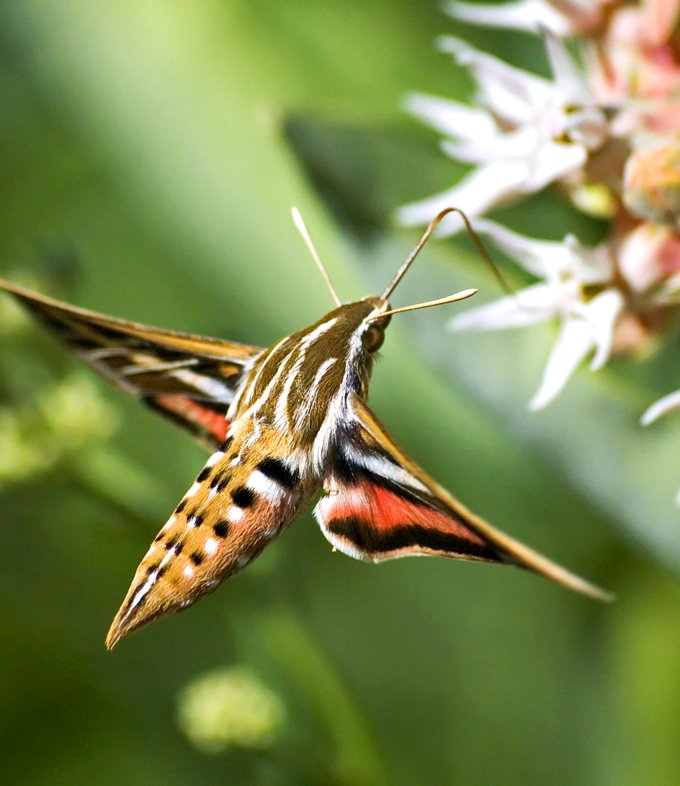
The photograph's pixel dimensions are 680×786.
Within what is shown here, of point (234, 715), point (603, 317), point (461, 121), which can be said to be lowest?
point (234, 715)

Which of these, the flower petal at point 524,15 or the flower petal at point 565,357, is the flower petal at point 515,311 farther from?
the flower petal at point 524,15

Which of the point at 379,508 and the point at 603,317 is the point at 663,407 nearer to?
the point at 603,317

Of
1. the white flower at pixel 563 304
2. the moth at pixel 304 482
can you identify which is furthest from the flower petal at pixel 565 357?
the moth at pixel 304 482

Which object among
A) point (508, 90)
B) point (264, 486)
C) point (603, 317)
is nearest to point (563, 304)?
point (603, 317)

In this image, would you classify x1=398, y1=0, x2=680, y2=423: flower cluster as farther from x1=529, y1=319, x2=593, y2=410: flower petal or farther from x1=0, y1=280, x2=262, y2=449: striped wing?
x1=0, y1=280, x2=262, y2=449: striped wing

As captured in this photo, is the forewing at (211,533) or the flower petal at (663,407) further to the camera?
the flower petal at (663,407)

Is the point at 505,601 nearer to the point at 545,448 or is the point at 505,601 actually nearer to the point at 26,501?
the point at 545,448
